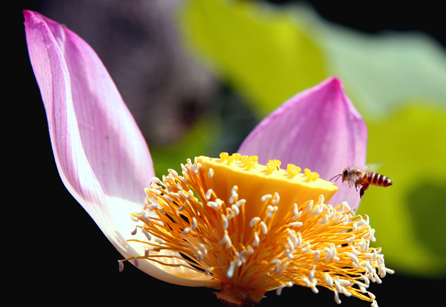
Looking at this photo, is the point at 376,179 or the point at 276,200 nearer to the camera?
the point at 276,200

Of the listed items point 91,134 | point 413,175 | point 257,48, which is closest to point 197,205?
point 91,134

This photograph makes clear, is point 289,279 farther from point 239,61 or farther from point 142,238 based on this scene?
point 239,61

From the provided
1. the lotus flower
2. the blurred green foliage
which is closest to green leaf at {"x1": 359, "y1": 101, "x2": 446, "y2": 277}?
the blurred green foliage

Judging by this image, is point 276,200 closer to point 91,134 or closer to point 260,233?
point 260,233

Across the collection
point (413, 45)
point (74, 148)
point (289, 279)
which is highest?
point (413, 45)

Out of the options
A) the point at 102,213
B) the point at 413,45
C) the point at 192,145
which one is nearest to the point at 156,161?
the point at 192,145

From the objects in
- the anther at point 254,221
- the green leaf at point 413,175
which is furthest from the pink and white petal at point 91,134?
the green leaf at point 413,175

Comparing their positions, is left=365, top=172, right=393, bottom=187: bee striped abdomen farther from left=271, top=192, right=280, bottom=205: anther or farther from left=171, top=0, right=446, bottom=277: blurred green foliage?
left=171, top=0, right=446, bottom=277: blurred green foliage

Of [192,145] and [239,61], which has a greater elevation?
[239,61]
